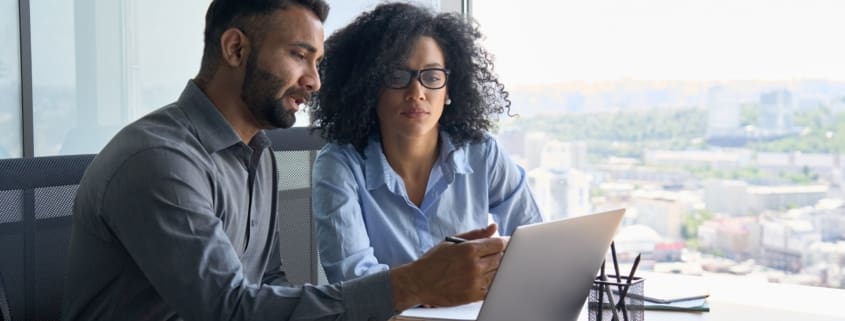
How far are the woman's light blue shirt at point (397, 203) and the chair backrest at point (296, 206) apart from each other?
0.10 ft

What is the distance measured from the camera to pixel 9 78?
235cm

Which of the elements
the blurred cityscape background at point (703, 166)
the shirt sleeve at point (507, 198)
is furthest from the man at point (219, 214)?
the blurred cityscape background at point (703, 166)

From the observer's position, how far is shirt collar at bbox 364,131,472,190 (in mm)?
2186

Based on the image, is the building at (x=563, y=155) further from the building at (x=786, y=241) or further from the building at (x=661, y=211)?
the building at (x=786, y=241)

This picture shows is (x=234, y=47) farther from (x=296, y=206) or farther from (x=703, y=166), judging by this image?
(x=703, y=166)

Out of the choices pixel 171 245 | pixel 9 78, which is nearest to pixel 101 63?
pixel 9 78

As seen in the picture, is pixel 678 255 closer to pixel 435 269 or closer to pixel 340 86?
pixel 340 86

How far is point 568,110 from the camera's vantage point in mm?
3455

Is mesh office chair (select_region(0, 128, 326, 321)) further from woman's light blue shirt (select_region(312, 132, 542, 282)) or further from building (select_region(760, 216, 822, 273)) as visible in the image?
building (select_region(760, 216, 822, 273))

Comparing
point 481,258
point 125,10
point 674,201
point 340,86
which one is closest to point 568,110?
point 674,201

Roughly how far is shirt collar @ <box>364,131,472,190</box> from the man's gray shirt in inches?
25.3

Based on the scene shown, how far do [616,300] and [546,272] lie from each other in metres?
0.21

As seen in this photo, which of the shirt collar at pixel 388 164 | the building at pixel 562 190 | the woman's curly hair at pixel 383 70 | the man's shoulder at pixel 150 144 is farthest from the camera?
the building at pixel 562 190

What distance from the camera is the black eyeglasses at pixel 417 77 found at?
87.5 inches
